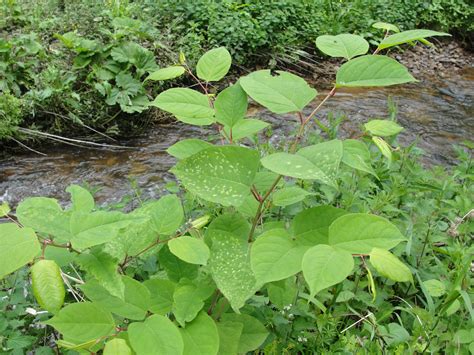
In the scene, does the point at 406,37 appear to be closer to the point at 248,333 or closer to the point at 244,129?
the point at 244,129

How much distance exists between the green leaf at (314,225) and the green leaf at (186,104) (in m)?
0.34

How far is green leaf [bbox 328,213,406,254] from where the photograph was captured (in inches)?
37.9

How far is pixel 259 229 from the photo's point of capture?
1.46 m

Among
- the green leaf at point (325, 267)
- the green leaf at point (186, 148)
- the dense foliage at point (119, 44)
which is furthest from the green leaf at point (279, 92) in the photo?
the dense foliage at point (119, 44)

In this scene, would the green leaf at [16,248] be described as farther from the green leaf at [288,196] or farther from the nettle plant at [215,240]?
the green leaf at [288,196]

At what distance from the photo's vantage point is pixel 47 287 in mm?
824

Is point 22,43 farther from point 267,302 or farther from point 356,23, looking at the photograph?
point 356,23

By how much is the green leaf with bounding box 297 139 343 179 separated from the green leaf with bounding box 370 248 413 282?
176mm

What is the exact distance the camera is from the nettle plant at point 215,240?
909 mm

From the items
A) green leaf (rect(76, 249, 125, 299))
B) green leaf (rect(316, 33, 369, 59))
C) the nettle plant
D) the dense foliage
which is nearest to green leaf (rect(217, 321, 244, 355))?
the nettle plant

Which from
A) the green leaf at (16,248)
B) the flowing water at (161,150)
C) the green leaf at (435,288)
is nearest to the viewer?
the green leaf at (16,248)

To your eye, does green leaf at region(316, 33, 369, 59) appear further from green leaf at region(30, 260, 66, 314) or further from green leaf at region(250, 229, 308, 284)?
green leaf at region(30, 260, 66, 314)

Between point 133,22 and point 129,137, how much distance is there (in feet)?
4.45

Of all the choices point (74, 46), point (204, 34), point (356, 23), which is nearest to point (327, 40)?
point (74, 46)
